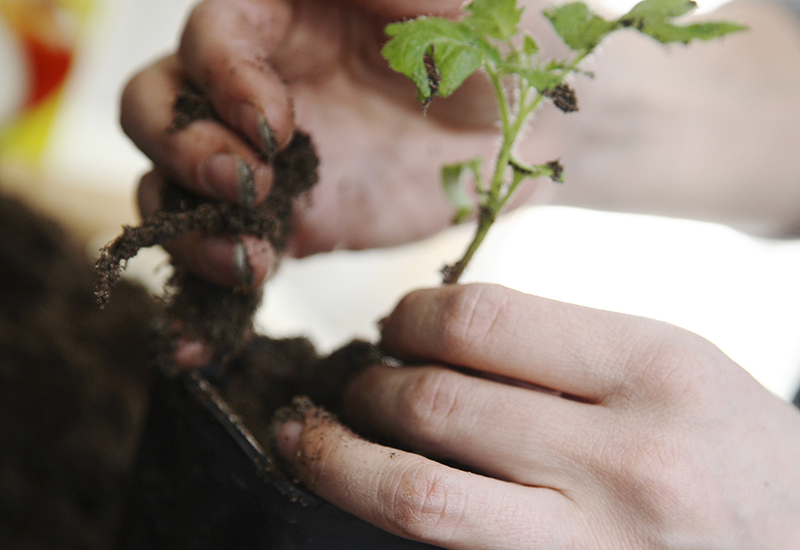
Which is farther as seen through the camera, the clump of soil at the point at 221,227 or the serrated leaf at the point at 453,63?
the clump of soil at the point at 221,227

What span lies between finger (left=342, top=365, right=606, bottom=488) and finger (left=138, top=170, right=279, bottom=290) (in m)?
0.22

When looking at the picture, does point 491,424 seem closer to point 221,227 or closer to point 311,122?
point 221,227

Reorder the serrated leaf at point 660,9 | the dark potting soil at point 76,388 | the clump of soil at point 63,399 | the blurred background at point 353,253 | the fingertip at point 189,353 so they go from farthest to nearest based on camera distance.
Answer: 1. the clump of soil at point 63,399
2. the blurred background at point 353,253
3. the dark potting soil at point 76,388
4. the fingertip at point 189,353
5. the serrated leaf at point 660,9

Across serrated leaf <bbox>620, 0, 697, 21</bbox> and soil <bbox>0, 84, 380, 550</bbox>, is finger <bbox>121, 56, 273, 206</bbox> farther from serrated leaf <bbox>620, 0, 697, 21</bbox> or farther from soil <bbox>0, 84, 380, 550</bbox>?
serrated leaf <bbox>620, 0, 697, 21</bbox>

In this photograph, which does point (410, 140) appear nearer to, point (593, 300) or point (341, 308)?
point (593, 300)

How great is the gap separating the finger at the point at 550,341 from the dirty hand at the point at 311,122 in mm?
252

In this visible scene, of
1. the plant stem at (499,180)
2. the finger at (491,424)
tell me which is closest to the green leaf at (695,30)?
the plant stem at (499,180)

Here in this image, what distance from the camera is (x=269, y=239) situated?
659 mm

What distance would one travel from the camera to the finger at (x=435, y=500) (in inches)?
17.6

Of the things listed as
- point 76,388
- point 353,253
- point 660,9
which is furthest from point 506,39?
point 353,253

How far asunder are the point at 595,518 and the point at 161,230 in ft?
1.59

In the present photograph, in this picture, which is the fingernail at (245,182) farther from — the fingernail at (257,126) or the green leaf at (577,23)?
the green leaf at (577,23)

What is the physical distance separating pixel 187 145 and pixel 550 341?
18.0 inches

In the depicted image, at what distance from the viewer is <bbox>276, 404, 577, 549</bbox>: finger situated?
0.45m
